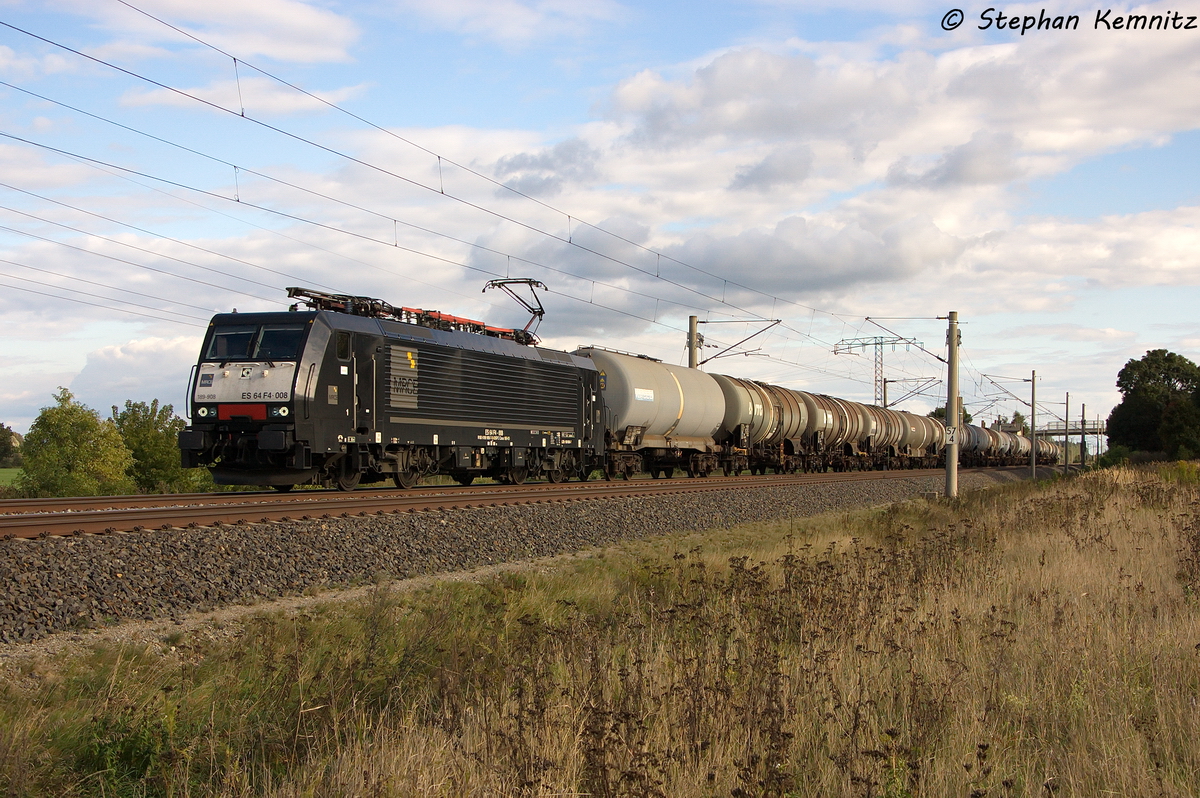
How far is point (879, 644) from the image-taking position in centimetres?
704

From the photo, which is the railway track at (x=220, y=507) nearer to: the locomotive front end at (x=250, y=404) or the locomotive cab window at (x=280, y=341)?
the locomotive front end at (x=250, y=404)

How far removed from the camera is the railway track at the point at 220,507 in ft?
36.8

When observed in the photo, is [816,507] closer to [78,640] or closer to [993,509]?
[993,509]

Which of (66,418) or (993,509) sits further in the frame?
(66,418)

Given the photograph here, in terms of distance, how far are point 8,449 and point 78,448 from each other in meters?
63.7

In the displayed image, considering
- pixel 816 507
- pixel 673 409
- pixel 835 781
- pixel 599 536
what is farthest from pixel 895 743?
pixel 673 409

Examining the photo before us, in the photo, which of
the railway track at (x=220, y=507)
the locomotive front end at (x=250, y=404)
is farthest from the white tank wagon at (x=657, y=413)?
the locomotive front end at (x=250, y=404)

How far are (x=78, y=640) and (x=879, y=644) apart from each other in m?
6.52

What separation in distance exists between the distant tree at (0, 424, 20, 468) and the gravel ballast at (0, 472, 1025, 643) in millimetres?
94132

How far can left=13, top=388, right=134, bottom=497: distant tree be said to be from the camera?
3972 cm

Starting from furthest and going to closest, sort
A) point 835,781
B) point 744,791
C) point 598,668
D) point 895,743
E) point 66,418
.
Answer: point 66,418 → point 598,668 → point 895,743 → point 835,781 → point 744,791

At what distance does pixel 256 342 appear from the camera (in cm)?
1712

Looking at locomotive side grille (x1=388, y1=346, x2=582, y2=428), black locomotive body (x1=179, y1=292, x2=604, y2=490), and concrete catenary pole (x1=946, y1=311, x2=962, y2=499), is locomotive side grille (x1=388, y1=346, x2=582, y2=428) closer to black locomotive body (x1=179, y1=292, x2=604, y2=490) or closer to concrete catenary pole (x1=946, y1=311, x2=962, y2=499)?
black locomotive body (x1=179, y1=292, x2=604, y2=490)

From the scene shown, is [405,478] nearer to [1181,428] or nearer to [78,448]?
[78,448]
